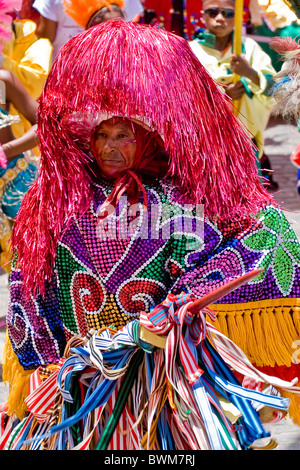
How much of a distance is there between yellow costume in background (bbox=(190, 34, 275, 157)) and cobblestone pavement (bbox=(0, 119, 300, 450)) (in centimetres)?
45

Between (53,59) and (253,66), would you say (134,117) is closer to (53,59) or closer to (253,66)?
(53,59)

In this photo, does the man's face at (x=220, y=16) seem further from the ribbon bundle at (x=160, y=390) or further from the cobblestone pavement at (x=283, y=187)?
the ribbon bundle at (x=160, y=390)

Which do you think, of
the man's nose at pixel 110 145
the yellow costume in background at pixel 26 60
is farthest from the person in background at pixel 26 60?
the man's nose at pixel 110 145

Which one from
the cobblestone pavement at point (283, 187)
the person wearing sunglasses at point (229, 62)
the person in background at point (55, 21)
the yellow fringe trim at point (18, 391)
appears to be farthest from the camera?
the person in background at point (55, 21)

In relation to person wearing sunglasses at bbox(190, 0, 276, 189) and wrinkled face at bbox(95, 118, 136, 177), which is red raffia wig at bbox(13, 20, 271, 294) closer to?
wrinkled face at bbox(95, 118, 136, 177)

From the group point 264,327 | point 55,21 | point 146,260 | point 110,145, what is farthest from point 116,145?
point 55,21

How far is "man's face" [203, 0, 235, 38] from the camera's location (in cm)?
614

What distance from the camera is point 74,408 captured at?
306cm

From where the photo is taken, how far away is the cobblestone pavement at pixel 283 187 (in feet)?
13.5

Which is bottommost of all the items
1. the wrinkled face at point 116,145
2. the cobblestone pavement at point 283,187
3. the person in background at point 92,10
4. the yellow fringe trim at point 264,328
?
the cobblestone pavement at point 283,187

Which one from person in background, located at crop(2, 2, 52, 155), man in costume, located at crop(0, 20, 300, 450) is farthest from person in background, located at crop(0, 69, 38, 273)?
man in costume, located at crop(0, 20, 300, 450)

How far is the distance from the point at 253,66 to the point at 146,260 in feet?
10.8

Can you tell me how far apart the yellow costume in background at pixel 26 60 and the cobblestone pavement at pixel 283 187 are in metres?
1.20

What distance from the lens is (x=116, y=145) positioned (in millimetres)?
3076
